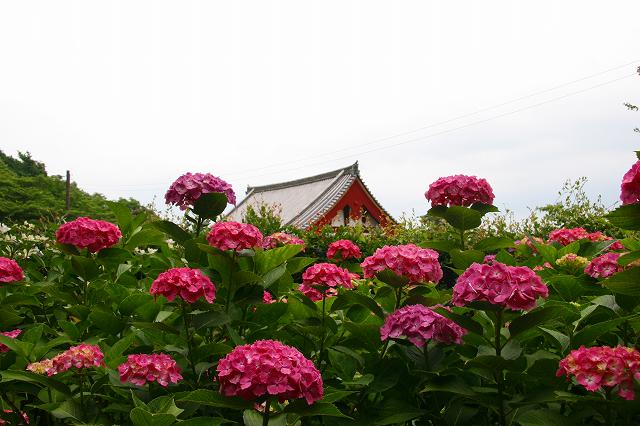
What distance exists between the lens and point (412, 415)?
1.97 metres

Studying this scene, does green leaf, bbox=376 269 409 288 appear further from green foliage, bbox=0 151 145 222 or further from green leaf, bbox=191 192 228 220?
green foliage, bbox=0 151 145 222

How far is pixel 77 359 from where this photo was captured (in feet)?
6.96

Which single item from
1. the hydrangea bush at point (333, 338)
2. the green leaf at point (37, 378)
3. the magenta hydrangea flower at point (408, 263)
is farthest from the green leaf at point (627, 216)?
the green leaf at point (37, 378)

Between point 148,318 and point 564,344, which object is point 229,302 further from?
point 564,344

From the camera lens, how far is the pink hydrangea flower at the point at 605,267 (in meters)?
2.40

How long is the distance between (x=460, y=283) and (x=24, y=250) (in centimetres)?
351

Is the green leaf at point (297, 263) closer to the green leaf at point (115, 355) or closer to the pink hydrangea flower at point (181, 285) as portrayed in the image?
the pink hydrangea flower at point (181, 285)

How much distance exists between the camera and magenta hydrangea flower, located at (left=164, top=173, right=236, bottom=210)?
9.23 ft

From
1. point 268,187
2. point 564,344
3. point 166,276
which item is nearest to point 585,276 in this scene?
point 564,344

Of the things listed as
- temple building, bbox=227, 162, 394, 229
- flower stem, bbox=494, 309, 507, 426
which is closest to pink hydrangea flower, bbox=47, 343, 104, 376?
flower stem, bbox=494, 309, 507, 426

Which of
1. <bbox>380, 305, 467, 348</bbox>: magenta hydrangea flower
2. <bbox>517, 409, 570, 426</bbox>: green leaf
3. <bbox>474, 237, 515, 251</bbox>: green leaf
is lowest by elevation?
<bbox>517, 409, 570, 426</bbox>: green leaf

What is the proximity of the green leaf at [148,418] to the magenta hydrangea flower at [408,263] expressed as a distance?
3.34 ft

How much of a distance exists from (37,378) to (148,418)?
0.66 metres

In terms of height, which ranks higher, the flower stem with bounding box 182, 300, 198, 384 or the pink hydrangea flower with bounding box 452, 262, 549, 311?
the pink hydrangea flower with bounding box 452, 262, 549, 311
